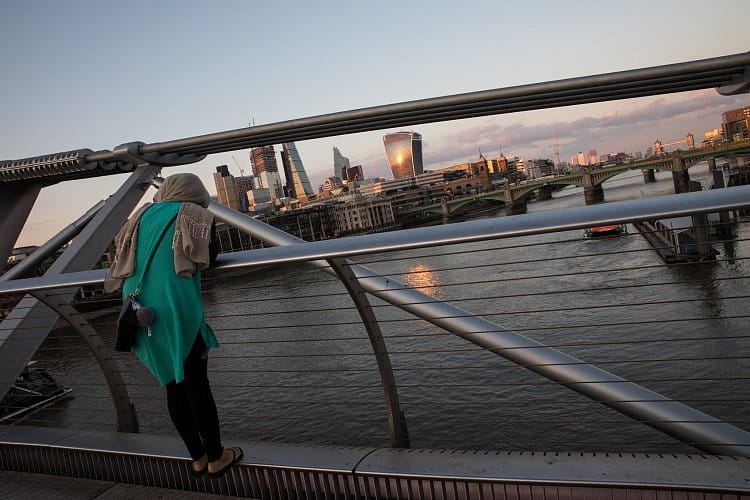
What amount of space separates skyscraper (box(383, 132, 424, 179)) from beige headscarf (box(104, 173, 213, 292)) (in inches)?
4611

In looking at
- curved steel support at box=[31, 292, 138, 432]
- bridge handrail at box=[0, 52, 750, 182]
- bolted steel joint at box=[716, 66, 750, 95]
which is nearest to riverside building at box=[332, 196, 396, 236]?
bridge handrail at box=[0, 52, 750, 182]

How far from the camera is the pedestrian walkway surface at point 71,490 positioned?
1.61 m

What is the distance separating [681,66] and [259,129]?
4.26 ft

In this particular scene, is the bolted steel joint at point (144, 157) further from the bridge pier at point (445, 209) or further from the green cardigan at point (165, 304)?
the bridge pier at point (445, 209)

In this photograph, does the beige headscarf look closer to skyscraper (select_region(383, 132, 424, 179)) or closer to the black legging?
the black legging

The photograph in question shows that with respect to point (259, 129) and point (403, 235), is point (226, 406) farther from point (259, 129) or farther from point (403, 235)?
point (403, 235)

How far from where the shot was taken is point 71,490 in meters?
1.74

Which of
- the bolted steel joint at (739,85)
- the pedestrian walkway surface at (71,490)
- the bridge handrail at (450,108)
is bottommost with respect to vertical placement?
the pedestrian walkway surface at (71,490)

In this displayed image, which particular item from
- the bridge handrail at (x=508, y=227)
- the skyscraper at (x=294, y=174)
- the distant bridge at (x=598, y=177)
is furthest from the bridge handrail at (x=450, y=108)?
the skyscraper at (x=294, y=174)

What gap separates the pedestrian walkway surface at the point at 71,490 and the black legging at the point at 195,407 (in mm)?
149

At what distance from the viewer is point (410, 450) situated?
56.9 inches

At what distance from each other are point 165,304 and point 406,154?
11862cm

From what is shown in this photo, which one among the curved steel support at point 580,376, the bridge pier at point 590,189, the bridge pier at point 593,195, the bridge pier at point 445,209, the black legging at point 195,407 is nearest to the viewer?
the curved steel support at point 580,376

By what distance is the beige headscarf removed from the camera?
4.40 ft
